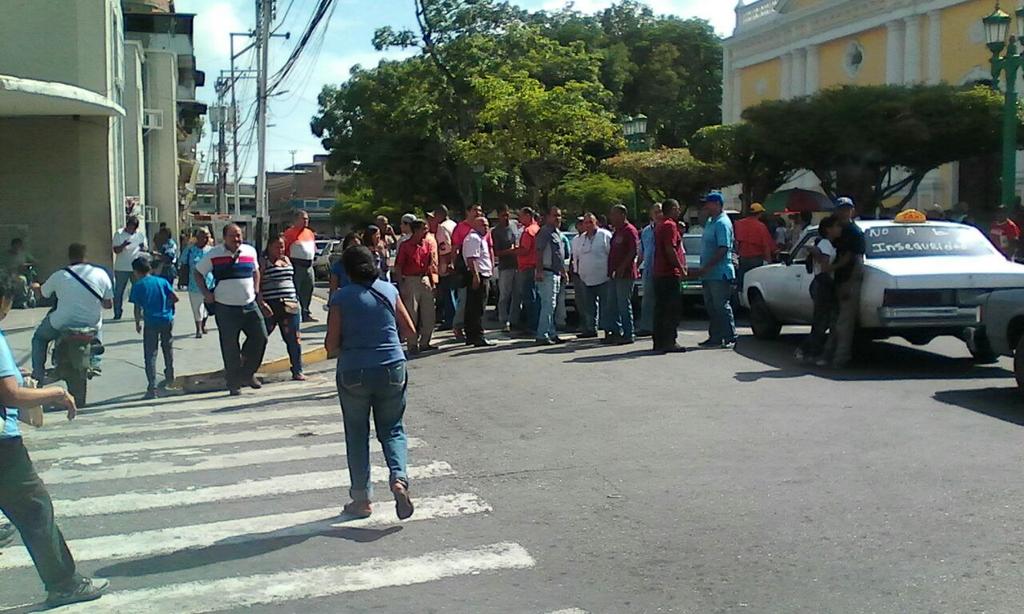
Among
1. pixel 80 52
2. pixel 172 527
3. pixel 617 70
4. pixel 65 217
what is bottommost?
pixel 172 527

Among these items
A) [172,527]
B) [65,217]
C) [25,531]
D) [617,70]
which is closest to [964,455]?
[172,527]

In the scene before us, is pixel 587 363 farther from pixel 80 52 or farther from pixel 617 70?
pixel 617 70

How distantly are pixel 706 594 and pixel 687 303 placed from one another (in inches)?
512

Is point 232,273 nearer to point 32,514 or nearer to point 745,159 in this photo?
point 32,514

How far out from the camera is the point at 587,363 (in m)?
12.9

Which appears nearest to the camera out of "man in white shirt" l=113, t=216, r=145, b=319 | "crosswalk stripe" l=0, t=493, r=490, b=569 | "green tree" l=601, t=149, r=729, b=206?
"crosswalk stripe" l=0, t=493, r=490, b=569

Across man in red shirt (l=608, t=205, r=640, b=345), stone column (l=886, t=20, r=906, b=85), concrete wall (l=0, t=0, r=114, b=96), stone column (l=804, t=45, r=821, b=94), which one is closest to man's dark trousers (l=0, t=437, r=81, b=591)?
man in red shirt (l=608, t=205, r=640, b=345)

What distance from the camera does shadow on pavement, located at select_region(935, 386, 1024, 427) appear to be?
30.1ft

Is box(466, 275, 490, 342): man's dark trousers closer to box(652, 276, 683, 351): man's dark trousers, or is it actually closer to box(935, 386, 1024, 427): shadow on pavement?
box(652, 276, 683, 351): man's dark trousers

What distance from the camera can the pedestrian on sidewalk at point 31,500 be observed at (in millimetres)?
5125

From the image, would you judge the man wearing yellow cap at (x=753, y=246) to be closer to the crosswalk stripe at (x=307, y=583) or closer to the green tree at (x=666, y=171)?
the crosswalk stripe at (x=307, y=583)

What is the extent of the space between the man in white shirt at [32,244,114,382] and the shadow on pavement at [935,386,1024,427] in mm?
8029

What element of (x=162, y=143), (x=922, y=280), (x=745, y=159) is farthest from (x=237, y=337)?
(x=162, y=143)

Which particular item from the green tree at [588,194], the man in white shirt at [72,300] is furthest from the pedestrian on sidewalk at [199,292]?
the green tree at [588,194]
